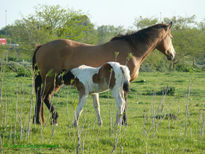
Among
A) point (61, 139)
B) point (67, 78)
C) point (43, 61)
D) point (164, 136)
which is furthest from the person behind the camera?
point (43, 61)

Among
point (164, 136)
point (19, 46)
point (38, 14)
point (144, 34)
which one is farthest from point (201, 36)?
point (164, 136)

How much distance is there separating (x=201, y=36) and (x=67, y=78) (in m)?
40.9

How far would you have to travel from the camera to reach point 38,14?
32.9 m

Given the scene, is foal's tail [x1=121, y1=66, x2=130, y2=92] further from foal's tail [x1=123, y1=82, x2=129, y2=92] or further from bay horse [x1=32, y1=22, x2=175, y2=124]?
bay horse [x1=32, y1=22, x2=175, y2=124]

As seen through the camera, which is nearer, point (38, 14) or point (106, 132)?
point (106, 132)

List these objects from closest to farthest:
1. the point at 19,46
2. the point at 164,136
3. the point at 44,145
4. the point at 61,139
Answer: the point at 44,145
the point at 61,139
the point at 164,136
the point at 19,46

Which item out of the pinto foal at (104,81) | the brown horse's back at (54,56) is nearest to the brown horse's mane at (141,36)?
the brown horse's back at (54,56)

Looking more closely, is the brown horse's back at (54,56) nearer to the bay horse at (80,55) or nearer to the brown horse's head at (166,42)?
the bay horse at (80,55)

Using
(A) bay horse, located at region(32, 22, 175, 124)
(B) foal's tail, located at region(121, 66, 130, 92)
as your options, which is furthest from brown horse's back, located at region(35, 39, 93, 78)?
(B) foal's tail, located at region(121, 66, 130, 92)

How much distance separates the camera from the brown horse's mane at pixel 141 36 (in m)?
8.64

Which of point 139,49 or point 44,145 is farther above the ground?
point 139,49

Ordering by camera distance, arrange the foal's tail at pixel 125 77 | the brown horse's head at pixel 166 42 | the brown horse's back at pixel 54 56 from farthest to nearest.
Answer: the brown horse's head at pixel 166 42 → the brown horse's back at pixel 54 56 → the foal's tail at pixel 125 77

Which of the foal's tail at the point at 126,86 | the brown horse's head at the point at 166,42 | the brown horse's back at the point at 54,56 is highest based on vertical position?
the brown horse's head at the point at 166,42

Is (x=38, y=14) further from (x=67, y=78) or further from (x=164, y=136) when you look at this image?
(x=164, y=136)
